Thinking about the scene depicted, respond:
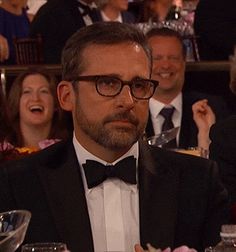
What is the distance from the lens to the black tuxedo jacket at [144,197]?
2301mm

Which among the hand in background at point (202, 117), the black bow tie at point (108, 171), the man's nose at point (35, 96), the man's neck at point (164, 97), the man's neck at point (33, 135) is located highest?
the black bow tie at point (108, 171)

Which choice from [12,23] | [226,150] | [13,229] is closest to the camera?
[13,229]

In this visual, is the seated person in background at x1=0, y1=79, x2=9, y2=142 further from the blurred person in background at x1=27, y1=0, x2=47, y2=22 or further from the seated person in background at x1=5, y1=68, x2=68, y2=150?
the blurred person in background at x1=27, y1=0, x2=47, y2=22

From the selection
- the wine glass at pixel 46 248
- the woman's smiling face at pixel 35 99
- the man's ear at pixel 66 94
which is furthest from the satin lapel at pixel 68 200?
the woman's smiling face at pixel 35 99

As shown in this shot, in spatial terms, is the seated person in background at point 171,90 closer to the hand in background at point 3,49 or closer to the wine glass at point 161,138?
the wine glass at point 161,138

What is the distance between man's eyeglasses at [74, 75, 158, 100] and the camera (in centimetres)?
220

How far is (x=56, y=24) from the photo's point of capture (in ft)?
17.4

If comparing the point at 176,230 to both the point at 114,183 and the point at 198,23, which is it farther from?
the point at 198,23

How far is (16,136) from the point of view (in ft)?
15.5

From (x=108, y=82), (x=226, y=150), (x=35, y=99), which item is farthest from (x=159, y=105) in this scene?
(x=108, y=82)

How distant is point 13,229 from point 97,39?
653 millimetres

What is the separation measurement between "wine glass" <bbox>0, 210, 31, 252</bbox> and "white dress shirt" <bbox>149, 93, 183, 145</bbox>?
9.27ft

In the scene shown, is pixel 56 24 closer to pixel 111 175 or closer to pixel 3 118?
pixel 3 118

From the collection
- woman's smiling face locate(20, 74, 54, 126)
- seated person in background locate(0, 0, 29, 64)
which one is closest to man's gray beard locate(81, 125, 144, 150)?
woman's smiling face locate(20, 74, 54, 126)
